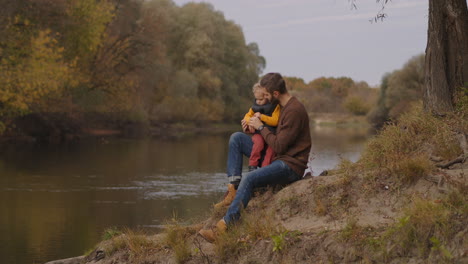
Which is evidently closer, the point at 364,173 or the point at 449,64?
the point at 364,173

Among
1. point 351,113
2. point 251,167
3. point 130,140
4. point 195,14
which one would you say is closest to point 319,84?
point 351,113

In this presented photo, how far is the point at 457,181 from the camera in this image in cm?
604

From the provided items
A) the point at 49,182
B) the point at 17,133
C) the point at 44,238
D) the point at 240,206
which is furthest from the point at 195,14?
the point at 240,206

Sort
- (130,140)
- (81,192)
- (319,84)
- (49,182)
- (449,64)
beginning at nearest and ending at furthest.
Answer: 1. (449,64)
2. (81,192)
3. (49,182)
4. (130,140)
5. (319,84)

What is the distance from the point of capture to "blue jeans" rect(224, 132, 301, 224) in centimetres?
701

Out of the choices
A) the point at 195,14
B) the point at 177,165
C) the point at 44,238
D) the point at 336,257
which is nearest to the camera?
the point at 336,257

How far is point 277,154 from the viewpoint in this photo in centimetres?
728

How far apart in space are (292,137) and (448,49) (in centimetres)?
361

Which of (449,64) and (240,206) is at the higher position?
(449,64)

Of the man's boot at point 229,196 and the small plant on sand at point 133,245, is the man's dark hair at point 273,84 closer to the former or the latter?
the man's boot at point 229,196

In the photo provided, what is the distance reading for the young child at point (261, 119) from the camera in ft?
23.9

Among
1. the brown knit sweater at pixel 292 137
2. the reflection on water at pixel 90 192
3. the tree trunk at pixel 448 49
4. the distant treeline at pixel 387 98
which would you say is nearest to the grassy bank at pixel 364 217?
the brown knit sweater at pixel 292 137

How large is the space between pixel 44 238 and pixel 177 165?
1208 centimetres

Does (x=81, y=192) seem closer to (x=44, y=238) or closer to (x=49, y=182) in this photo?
(x=49, y=182)
